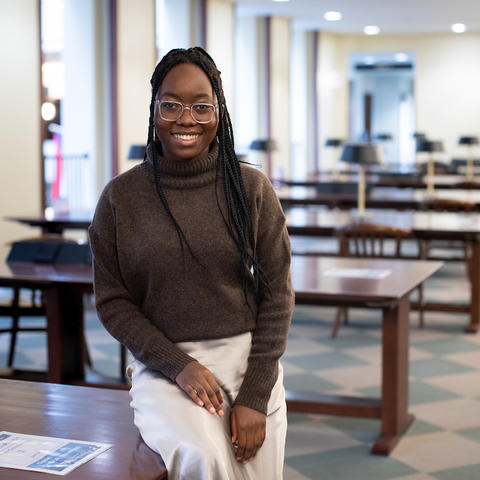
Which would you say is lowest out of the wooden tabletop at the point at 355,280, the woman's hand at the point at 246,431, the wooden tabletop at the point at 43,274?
the woman's hand at the point at 246,431

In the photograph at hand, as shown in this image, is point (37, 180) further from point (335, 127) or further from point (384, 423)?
point (335, 127)

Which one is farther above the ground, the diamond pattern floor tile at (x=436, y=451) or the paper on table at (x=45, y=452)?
the paper on table at (x=45, y=452)

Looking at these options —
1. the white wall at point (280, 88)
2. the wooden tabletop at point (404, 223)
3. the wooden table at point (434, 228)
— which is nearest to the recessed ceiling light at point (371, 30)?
the white wall at point (280, 88)

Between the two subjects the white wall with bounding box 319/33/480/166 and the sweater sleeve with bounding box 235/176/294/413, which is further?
the white wall with bounding box 319/33/480/166

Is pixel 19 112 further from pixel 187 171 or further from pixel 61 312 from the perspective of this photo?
pixel 187 171

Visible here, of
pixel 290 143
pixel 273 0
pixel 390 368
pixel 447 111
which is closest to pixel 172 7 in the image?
pixel 273 0

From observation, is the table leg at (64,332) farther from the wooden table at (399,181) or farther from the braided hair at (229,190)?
the wooden table at (399,181)

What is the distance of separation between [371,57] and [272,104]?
190 inches

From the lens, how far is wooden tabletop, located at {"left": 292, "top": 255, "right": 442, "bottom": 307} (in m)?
3.44

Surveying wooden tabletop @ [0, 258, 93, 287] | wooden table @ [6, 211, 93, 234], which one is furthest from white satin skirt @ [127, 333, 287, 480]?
wooden table @ [6, 211, 93, 234]

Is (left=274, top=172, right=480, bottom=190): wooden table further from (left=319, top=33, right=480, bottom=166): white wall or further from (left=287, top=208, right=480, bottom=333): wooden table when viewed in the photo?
(left=319, top=33, right=480, bottom=166): white wall

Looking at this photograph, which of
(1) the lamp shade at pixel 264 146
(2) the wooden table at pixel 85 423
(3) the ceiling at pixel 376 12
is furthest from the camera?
(3) the ceiling at pixel 376 12

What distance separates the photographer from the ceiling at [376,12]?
1412 cm

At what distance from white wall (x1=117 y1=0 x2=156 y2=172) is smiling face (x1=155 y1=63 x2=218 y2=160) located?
8945 mm
